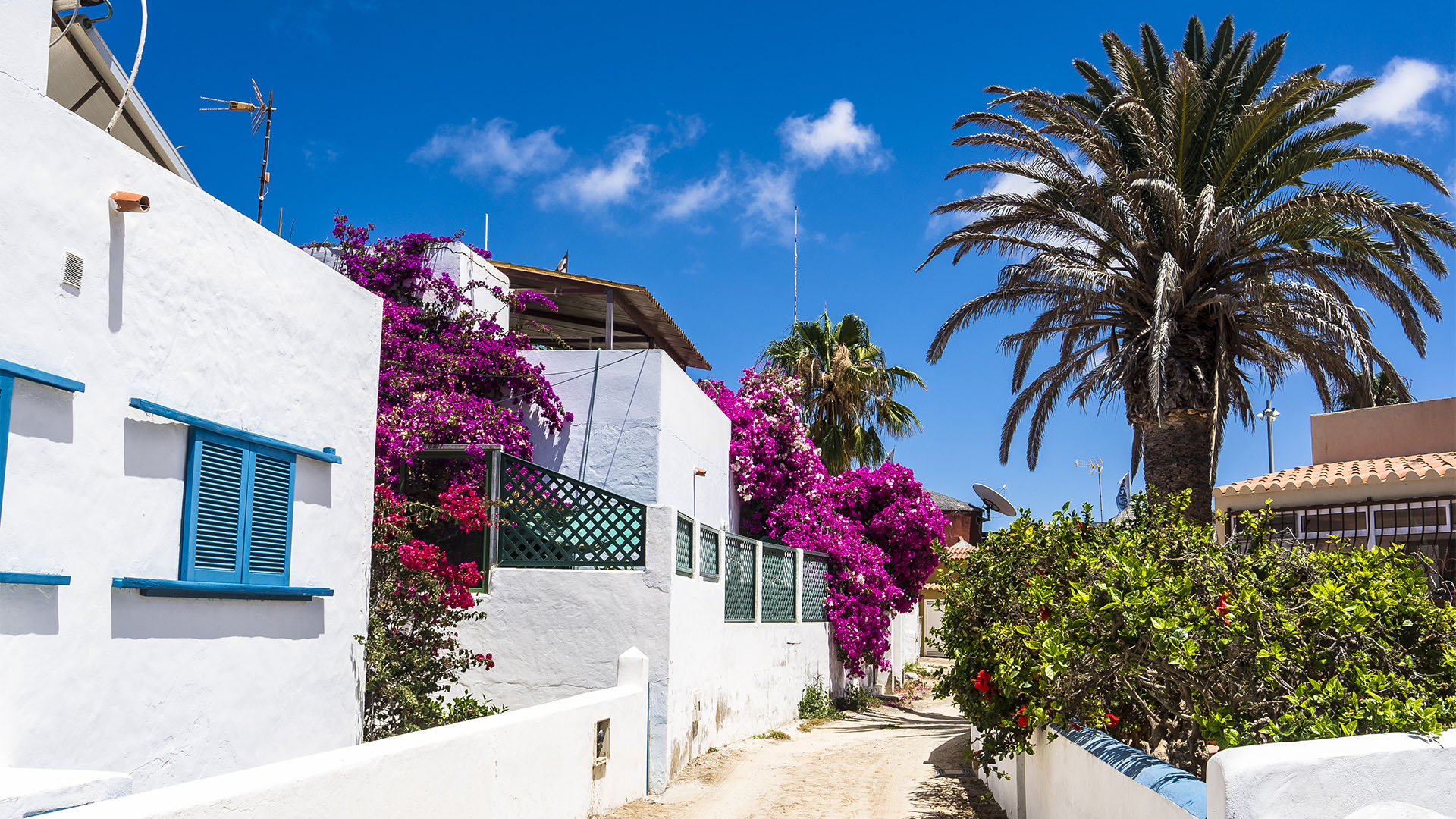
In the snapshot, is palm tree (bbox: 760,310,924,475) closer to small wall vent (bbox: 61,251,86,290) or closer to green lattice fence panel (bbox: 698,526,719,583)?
green lattice fence panel (bbox: 698,526,719,583)

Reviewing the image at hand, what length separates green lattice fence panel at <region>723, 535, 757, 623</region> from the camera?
1418cm

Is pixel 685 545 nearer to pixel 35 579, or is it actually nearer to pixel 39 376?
pixel 35 579

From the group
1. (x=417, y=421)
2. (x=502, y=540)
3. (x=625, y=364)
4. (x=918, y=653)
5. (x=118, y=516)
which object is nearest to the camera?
(x=118, y=516)

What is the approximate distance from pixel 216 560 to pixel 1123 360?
40.8 feet

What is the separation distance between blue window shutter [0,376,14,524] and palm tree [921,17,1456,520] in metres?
12.3

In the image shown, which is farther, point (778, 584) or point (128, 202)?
point (778, 584)

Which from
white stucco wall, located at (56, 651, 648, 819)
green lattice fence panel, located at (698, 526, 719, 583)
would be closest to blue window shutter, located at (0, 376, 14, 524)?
white stucco wall, located at (56, 651, 648, 819)

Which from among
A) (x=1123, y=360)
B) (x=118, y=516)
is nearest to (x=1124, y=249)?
(x=1123, y=360)

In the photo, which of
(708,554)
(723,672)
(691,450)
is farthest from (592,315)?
(723,672)

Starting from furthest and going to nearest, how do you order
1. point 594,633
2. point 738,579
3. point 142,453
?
point 738,579, point 594,633, point 142,453

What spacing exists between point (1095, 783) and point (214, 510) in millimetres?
5482

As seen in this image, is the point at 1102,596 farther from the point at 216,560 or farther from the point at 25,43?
the point at 25,43

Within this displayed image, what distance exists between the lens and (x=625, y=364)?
14.9m

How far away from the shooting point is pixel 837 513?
2191 cm
